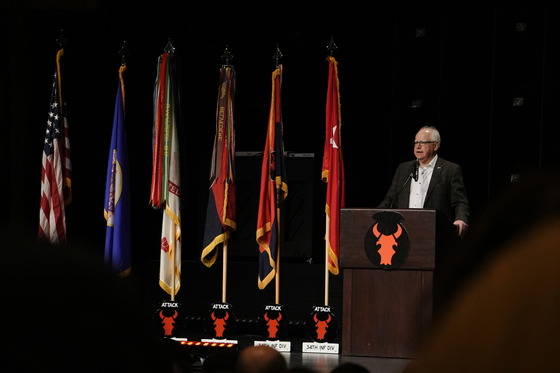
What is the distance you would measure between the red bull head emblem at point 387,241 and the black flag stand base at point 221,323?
5.79 feet

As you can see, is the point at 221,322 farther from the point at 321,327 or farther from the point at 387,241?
the point at 387,241

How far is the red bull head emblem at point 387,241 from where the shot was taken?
5.52 m

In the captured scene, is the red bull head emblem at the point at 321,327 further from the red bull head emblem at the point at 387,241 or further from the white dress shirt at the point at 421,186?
the red bull head emblem at the point at 387,241

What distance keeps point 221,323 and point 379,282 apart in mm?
1767

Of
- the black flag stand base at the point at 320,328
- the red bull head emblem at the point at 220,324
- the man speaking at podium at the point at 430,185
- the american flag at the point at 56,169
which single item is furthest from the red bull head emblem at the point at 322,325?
the american flag at the point at 56,169

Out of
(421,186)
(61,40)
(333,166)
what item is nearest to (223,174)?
(333,166)

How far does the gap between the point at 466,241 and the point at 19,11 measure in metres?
3.86

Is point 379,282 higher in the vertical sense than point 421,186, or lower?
lower

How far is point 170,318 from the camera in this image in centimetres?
710

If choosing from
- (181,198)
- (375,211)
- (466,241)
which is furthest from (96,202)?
(466,241)

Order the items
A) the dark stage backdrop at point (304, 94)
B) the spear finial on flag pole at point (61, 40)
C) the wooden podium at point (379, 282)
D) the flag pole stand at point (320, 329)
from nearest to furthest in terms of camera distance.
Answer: the wooden podium at point (379, 282) < the flag pole stand at point (320, 329) < the spear finial on flag pole at point (61, 40) < the dark stage backdrop at point (304, 94)

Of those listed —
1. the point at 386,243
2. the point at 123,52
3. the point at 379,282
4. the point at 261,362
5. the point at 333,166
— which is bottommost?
the point at 379,282

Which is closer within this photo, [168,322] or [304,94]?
[168,322]

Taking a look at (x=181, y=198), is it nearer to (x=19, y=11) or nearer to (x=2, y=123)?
(x=2, y=123)
